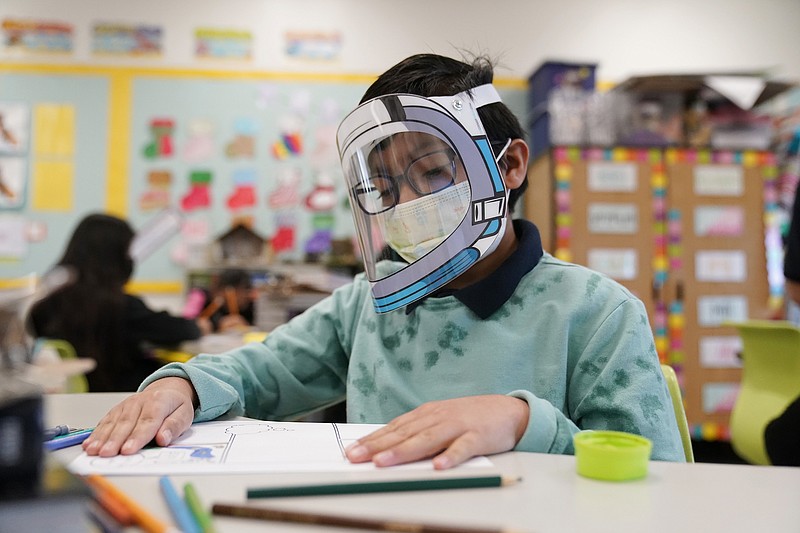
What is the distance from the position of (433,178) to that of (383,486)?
0.48 metres

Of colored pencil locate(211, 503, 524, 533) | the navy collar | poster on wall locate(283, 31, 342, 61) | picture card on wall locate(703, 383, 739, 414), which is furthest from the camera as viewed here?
poster on wall locate(283, 31, 342, 61)

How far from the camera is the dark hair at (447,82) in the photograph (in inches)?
35.5

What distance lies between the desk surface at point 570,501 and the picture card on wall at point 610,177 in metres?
2.89

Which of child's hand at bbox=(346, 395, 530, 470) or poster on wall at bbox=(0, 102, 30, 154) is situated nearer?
child's hand at bbox=(346, 395, 530, 470)

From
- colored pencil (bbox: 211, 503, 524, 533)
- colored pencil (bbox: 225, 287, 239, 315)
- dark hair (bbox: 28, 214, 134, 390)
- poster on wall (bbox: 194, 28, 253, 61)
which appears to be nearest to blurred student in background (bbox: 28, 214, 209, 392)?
dark hair (bbox: 28, 214, 134, 390)

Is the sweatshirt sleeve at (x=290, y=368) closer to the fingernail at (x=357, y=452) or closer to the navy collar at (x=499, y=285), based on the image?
the navy collar at (x=499, y=285)

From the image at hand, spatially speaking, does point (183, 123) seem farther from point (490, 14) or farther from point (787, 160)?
point (787, 160)

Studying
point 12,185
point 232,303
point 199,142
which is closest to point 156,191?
point 199,142

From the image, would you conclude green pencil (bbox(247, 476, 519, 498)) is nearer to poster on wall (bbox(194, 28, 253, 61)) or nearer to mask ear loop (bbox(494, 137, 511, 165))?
mask ear loop (bbox(494, 137, 511, 165))

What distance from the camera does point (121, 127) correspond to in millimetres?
3717

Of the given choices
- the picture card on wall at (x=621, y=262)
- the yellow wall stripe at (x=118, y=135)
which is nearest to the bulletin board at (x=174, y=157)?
the yellow wall stripe at (x=118, y=135)

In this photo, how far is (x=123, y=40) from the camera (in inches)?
146

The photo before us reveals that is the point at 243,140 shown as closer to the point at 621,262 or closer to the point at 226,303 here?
the point at 226,303

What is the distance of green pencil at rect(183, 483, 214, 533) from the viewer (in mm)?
395
